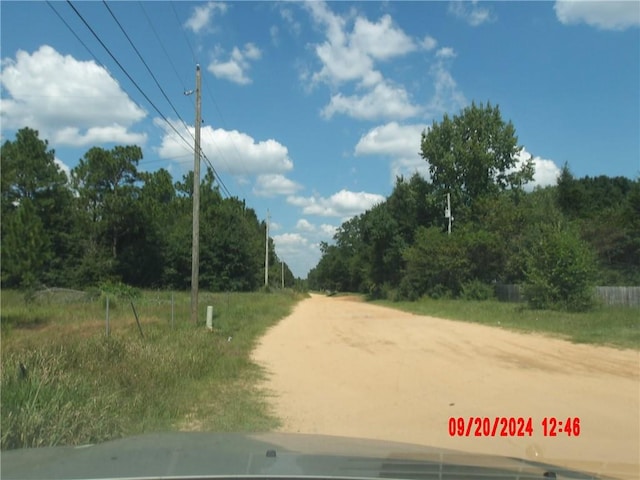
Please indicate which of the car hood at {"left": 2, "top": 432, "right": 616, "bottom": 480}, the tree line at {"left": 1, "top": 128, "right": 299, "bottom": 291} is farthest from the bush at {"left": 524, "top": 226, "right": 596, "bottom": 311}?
the tree line at {"left": 1, "top": 128, "right": 299, "bottom": 291}

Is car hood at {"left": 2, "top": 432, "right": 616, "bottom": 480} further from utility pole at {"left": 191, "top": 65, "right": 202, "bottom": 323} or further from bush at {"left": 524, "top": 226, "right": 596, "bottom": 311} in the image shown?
bush at {"left": 524, "top": 226, "right": 596, "bottom": 311}

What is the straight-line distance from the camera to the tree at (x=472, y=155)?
6394 cm

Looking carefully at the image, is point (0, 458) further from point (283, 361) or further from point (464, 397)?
point (283, 361)

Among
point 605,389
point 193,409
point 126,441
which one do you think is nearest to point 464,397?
point 605,389

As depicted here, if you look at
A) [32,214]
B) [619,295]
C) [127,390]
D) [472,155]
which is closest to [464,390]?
[127,390]

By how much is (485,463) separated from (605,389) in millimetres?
8272

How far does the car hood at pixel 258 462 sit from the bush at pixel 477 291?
42437mm

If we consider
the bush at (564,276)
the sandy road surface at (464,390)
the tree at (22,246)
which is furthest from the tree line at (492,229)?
the tree at (22,246)

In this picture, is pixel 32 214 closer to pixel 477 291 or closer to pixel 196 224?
pixel 196 224

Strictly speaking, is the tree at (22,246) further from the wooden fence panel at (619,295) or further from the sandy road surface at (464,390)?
the wooden fence panel at (619,295)

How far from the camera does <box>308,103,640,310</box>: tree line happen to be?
3086 cm

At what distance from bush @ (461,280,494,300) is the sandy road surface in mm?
26227

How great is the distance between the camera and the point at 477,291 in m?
45.5

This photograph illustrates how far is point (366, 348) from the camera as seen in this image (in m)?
17.5
